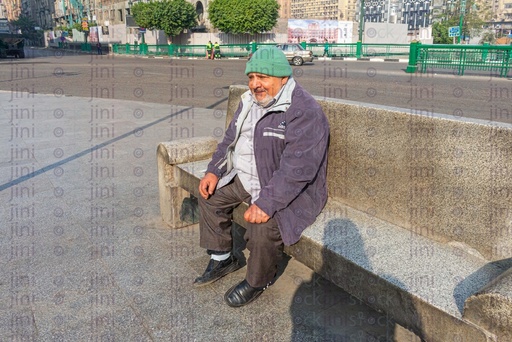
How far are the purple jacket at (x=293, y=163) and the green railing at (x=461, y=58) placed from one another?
712 inches

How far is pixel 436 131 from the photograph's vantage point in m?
2.38

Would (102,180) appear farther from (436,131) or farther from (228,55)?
(228,55)

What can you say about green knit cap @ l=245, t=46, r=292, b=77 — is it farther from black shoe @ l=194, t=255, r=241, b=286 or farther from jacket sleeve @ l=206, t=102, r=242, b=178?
black shoe @ l=194, t=255, r=241, b=286

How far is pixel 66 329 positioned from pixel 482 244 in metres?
2.24

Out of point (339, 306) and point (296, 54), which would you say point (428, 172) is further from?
point (296, 54)

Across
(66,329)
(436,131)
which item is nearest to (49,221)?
(66,329)

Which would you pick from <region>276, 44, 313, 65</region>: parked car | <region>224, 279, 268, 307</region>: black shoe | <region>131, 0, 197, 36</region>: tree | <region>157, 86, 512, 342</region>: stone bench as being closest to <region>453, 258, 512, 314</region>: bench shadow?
<region>157, 86, 512, 342</region>: stone bench

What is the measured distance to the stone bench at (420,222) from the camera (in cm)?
186

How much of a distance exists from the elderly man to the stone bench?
132mm

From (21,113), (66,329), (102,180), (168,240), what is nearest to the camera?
(66,329)

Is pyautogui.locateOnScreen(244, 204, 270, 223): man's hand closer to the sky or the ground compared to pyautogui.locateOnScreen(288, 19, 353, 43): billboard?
closer to the ground

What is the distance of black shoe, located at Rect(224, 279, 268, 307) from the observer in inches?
107

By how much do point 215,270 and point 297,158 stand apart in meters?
0.98

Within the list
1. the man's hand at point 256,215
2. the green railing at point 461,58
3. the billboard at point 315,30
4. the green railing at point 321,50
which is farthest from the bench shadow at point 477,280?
the billboard at point 315,30
